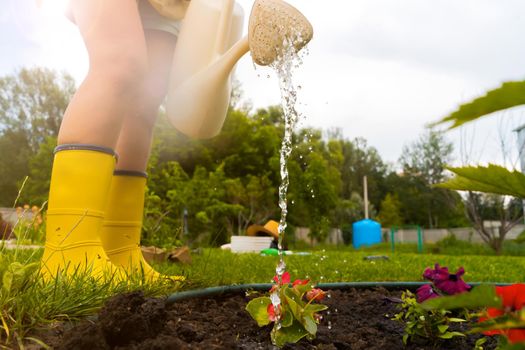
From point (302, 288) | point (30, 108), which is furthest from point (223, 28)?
point (30, 108)

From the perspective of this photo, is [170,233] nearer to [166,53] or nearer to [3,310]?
[166,53]

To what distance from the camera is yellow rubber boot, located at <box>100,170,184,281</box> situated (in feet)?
5.55

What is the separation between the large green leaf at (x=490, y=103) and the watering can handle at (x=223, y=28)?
137cm

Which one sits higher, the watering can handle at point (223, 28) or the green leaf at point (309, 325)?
the watering can handle at point (223, 28)

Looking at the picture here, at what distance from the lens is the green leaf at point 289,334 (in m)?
1.09

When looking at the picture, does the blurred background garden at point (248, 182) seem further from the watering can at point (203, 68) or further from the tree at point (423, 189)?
the watering can at point (203, 68)

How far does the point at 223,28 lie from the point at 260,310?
100cm

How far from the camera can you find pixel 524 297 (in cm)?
64

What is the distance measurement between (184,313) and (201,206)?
10.5m

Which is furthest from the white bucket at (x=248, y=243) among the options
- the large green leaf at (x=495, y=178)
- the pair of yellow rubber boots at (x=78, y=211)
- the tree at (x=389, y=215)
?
the tree at (x=389, y=215)

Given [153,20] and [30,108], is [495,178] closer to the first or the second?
[153,20]

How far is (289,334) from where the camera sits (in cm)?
111

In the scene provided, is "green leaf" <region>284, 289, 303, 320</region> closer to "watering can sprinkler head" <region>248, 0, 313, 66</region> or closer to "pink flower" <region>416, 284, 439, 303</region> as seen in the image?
"pink flower" <region>416, 284, 439, 303</region>

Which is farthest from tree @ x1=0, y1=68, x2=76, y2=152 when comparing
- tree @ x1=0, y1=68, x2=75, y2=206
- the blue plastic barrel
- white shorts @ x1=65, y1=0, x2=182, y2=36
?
white shorts @ x1=65, y1=0, x2=182, y2=36
